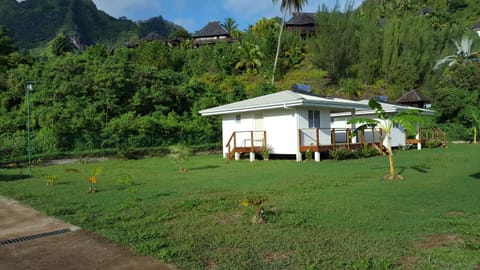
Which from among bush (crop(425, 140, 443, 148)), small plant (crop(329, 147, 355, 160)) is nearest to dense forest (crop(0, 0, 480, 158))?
bush (crop(425, 140, 443, 148))

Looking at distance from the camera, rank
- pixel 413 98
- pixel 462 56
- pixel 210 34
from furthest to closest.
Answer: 1. pixel 210 34
2. pixel 462 56
3. pixel 413 98

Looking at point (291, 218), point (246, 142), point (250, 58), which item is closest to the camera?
point (291, 218)

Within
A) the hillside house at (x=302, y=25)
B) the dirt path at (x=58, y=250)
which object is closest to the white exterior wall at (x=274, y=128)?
the dirt path at (x=58, y=250)

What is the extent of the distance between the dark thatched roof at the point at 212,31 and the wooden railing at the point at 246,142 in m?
37.6

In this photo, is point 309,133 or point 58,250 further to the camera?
point 309,133

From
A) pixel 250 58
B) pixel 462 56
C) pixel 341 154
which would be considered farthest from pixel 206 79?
pixel 462 56

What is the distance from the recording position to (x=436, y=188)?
346 inches

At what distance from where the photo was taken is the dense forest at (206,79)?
22703mm

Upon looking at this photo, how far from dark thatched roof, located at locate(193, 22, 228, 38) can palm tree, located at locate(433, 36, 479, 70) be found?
29.2 m

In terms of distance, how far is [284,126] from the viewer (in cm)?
1820

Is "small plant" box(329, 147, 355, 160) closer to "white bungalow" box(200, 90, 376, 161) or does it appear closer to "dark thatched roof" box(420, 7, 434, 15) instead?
"white bungalow" box(200, 90, 376, 161)

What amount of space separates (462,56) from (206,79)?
25463 millimetres

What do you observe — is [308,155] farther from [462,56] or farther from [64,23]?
[64,23]

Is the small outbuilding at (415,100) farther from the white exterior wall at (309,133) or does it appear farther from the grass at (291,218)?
the grass at (291,218)
